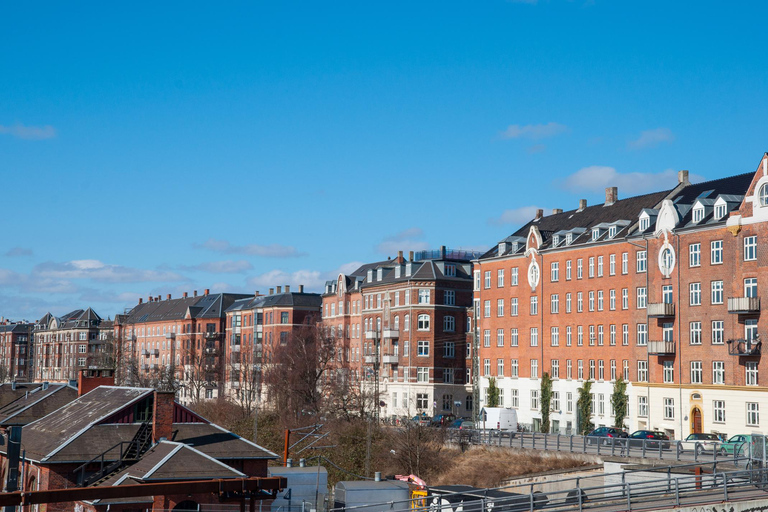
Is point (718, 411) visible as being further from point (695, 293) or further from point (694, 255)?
point (694, 255)

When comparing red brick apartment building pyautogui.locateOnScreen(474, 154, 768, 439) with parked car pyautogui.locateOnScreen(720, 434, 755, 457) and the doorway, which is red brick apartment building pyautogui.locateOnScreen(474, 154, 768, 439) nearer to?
the doorway

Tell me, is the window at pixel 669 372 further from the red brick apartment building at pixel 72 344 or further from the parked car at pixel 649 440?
the red brick apartment building at pixel 72 344

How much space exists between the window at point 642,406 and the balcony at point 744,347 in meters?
8.66

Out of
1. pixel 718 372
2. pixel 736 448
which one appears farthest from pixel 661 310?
pixel 736 448

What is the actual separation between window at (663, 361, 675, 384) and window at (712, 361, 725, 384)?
3.69m

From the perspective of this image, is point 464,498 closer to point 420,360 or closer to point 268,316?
point 420,360

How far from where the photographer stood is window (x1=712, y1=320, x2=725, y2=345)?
61.0 metres

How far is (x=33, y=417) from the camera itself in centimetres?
4928

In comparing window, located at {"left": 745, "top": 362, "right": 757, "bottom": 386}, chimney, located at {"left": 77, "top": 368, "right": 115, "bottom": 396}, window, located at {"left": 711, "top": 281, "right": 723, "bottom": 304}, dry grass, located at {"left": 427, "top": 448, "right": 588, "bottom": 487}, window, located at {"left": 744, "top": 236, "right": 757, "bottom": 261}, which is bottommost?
dry grass, located at {"left": 427, "top": 448, "right": 588, "bottom": 487}

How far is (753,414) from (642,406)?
9971 millimetres

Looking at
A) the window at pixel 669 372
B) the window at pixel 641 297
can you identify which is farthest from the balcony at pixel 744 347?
the window at pixel 641 297

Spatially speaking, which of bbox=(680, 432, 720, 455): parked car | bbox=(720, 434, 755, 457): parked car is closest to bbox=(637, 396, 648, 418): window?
bbox=(680, 432, 720, 455): parked car

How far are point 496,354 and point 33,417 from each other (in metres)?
44.7

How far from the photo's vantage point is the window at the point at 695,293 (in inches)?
2477
